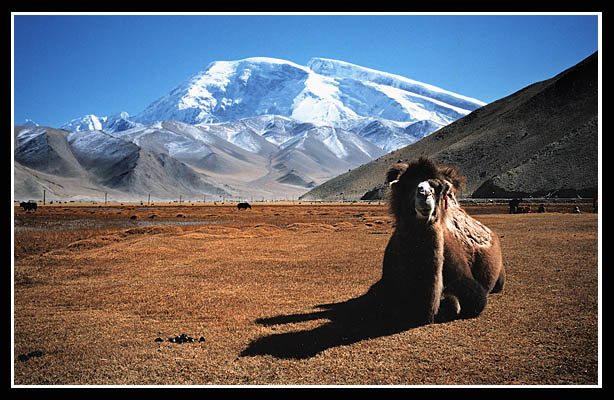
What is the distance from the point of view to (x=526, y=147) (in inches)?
3994

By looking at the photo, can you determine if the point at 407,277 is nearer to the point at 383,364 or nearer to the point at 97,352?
the point at 383,364

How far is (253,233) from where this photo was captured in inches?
1116

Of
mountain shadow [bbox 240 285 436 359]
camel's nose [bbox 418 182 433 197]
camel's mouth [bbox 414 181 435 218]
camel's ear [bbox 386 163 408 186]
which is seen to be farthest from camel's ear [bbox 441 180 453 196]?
mountain shadow [bbox 240 285 436 359]

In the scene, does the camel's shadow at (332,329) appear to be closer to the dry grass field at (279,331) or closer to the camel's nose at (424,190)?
the dry grass field at (279,331)

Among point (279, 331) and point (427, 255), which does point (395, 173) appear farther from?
point (279, 331)

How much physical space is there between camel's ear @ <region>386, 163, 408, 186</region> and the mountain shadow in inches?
85.5

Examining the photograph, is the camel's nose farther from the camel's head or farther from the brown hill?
the brown hill

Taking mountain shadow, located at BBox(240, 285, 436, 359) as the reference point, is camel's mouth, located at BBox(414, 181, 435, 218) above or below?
above

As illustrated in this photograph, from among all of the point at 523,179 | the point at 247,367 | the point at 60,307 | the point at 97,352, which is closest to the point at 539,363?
the point at 247,367

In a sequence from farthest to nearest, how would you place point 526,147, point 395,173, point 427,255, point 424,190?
point 526,147, point 395,173, point 427,255, point 424,190

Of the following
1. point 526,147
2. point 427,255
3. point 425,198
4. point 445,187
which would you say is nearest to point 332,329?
point 427,255

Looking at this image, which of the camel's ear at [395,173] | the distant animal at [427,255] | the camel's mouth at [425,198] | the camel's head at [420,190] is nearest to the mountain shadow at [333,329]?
the distant animal at [427,255]

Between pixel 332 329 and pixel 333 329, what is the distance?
0.02m

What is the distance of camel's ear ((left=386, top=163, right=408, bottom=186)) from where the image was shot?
22.7 ft
